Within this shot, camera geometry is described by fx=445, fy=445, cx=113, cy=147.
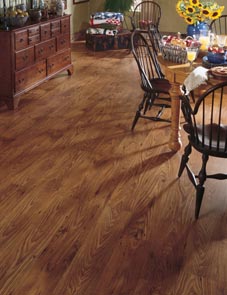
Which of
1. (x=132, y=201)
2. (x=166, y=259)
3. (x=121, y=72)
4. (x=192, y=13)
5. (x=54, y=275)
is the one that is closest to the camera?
(x=54, y=275)

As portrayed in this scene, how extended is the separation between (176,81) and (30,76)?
2.32 m

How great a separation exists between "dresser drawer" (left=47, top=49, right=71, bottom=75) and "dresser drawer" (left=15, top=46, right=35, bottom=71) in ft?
1.61

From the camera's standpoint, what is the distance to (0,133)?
13.7 ft

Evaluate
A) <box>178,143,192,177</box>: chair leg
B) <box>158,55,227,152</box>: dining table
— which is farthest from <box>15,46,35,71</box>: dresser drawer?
<box>178,143,192,177</box>: chair leg

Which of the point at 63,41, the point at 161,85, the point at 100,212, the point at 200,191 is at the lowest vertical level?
the point at 100,212

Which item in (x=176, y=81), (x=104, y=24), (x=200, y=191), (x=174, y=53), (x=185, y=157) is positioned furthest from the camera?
Result: (x=104, y=24)

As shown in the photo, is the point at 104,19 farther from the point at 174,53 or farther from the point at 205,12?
the point at 174,53

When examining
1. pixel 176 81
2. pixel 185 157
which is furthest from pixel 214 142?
pixel 176 81

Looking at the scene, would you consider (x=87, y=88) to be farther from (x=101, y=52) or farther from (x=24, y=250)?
(x=24, y=250)

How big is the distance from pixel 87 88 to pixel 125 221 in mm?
3208

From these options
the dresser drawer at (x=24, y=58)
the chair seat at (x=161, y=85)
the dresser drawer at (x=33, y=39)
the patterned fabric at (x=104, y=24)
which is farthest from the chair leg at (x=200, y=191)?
the patterned fabric at (x=104, y=24)

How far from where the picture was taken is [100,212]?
289cm

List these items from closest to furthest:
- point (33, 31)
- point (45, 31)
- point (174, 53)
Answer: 1. point (174, 53)
2. point (33, 31)
3. point (45, 31)

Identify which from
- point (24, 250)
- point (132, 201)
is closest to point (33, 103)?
point (132, 201)
